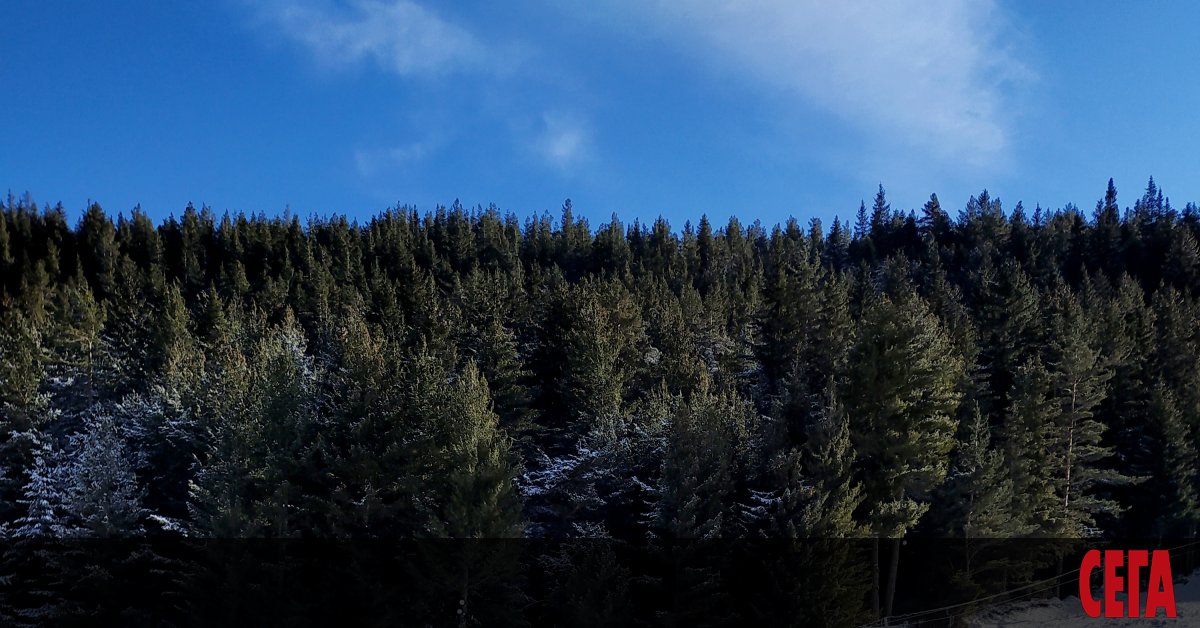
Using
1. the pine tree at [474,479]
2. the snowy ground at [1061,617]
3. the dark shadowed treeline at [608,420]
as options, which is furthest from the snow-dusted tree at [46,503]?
the snowy ground at [1061,617]

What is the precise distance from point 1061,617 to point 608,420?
958 inches

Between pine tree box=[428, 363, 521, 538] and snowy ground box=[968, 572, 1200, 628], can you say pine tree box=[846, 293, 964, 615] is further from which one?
pine tree box=[428, 363, 521, 538]

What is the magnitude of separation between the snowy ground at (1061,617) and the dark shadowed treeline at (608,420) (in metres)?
4.12

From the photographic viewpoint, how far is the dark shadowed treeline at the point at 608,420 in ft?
99.0

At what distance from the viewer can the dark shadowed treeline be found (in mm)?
30172

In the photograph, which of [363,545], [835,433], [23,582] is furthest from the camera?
[23,582]

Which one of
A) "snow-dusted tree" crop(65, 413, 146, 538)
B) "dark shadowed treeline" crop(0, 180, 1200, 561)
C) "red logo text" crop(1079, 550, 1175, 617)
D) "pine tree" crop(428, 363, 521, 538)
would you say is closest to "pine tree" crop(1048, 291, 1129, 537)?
"dark shadowed treeline" crop(0, 180, 1200, 561)

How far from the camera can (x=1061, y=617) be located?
34844mm

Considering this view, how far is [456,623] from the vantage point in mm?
29969

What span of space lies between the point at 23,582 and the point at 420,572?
23.1 m

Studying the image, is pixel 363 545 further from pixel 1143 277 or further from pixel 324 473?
pixel 1143 277

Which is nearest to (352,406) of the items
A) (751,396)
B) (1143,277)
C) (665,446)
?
(665,446)

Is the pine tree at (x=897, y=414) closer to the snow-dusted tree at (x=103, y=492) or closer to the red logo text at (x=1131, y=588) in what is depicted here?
the red logo text at (x=1131, y=588)

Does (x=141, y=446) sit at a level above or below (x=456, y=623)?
above
